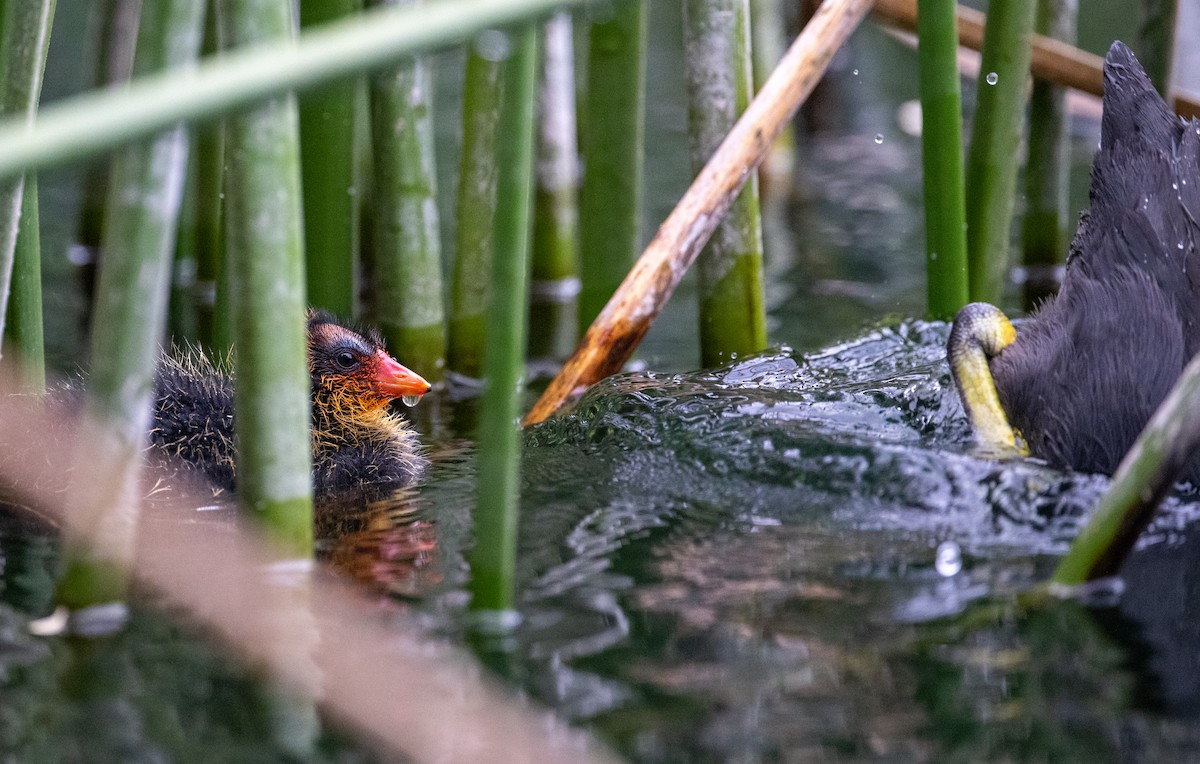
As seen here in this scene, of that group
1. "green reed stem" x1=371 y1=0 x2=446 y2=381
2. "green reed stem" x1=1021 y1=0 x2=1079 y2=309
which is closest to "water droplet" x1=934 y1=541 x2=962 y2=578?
"green reed stem" x1=371 y1=0 x2=446 y2=381

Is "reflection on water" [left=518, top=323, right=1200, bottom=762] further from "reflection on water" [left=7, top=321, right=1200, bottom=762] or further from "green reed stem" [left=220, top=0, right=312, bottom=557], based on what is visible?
"green reed stem" [left=220, top=0, right=312, bottom=557]

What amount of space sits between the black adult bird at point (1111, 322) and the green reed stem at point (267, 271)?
6.44ft

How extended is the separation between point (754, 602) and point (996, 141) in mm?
2083

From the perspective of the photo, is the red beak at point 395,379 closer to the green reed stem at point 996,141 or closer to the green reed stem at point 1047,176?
the green reed stem at point 996,141

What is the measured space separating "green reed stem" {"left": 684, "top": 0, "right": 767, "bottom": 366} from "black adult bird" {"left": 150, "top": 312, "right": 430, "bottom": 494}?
93 centimetres

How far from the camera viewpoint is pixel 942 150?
3.73 meters

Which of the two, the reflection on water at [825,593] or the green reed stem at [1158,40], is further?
the green reed stem at [1158,40]

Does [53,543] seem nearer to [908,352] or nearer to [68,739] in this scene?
[68,739]

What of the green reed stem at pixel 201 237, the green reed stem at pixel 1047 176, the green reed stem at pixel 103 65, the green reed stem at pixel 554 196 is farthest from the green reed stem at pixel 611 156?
the green reed stem at pixel 103 65

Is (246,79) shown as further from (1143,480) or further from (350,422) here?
(350,422)

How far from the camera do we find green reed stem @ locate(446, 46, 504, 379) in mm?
4461

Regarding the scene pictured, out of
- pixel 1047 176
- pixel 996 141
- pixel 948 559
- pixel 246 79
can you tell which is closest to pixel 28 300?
pixel 246 79

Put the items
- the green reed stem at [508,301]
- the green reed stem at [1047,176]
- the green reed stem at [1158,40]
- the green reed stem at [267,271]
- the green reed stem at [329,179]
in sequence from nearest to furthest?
the green reed stem at [508,301]
the green reed stem at [267,271]
the green reed stem at [329,179]
the green reed stem at [1158,40]
the green reed stem at [1047,176]

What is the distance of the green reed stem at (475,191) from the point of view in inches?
176
